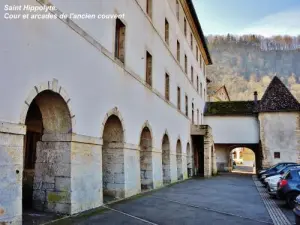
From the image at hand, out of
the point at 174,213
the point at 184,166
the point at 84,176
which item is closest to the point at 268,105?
the point at 184,166

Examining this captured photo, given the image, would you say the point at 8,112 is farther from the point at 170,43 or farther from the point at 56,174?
the point at 170,43

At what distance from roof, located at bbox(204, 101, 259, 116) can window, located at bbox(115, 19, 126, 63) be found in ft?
79.2

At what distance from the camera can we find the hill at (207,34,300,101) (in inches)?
2899

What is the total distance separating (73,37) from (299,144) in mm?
27328

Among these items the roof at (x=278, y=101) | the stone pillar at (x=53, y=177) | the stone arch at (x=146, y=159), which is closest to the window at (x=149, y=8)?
the stone arch at (x=146, y=159)

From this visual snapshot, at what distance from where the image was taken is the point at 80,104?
902cm

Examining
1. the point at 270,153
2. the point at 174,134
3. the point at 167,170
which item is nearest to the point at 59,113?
the point at 167,170

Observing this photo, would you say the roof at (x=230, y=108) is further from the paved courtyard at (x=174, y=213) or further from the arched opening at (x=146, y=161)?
the paved courtyard at (x=174, y=213)

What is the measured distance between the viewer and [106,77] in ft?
35.1

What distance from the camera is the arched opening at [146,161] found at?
15078 mm

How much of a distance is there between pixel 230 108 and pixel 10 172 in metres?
31.8

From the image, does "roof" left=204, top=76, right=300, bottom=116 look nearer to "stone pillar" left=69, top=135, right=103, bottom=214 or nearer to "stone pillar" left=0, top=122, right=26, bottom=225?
"stone pillar" left=69, top=135, right=103, bottom=214

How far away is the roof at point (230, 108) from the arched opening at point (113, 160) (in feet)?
80.4

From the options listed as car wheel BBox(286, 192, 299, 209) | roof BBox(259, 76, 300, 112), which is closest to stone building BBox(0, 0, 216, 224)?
car wheel BBox(286, 192, 299, 209)
